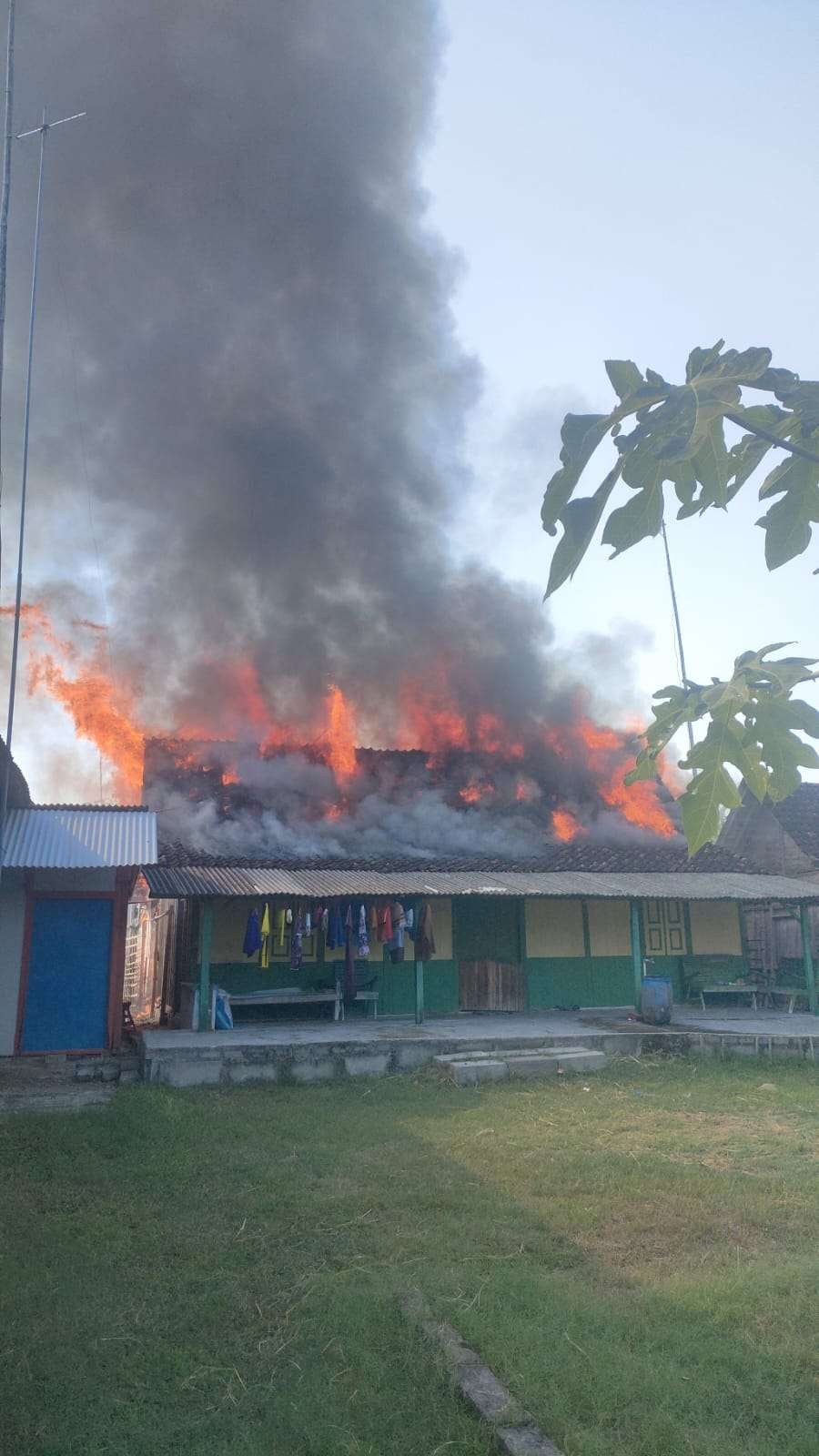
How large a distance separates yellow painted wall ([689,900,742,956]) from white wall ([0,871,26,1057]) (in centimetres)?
1412

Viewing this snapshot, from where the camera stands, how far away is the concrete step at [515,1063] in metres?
12.3

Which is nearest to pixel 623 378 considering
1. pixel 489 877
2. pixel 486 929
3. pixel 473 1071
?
pixel 473 1071

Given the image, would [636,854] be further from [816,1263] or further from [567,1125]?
[816,1263]

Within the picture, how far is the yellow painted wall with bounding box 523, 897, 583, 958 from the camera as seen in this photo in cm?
1878

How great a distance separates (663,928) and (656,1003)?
4.62m

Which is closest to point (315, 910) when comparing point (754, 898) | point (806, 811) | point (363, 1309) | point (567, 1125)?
point (567, 1125)

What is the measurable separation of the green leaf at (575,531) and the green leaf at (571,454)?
3 cm

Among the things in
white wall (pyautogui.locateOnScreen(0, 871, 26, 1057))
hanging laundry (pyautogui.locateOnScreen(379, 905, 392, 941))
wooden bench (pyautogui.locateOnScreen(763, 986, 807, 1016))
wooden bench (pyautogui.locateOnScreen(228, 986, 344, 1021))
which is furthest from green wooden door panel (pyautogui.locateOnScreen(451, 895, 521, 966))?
white wall (pyautogui.locateOnScreen(0, 871, 26, 1057))

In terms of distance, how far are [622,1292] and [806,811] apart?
22.2m

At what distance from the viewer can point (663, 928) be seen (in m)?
20.1

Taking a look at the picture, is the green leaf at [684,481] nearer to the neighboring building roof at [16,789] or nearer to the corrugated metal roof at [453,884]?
the neighboring building roof at [16,789]

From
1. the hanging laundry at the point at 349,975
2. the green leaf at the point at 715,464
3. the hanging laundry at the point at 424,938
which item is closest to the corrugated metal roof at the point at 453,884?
the hanging laundry at the point at 424,938

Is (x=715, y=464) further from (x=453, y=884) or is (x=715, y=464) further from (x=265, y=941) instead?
(x=453, y=884)

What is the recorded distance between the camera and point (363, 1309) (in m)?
5.10
